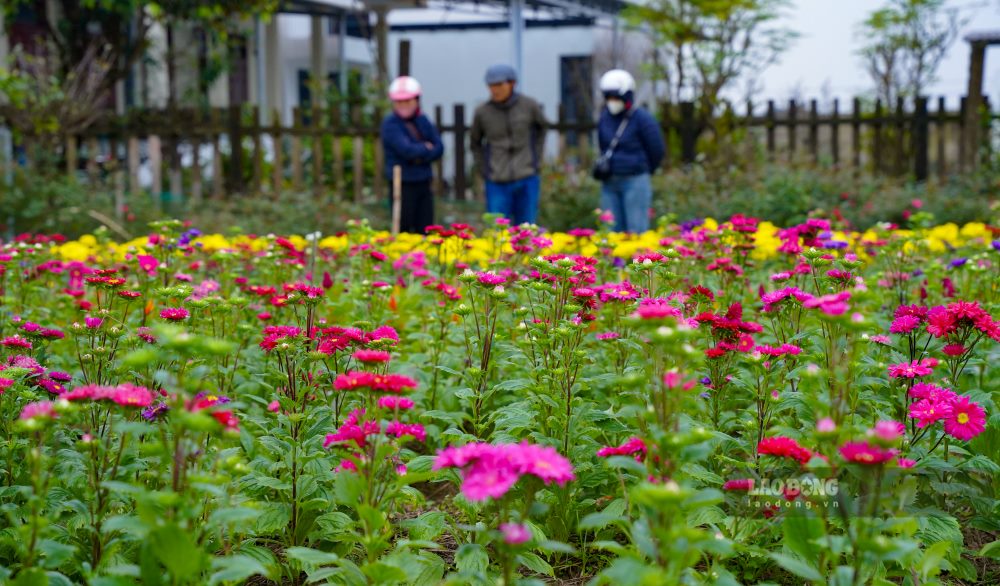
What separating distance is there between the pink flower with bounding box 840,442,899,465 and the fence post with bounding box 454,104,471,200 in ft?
36.3

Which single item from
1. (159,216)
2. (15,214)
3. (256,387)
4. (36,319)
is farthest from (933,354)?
(15,214)

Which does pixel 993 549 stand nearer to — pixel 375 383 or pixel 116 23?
pixel 375 383

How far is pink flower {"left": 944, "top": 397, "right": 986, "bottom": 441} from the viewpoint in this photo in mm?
2352

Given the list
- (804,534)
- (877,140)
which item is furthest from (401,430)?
(877,140)

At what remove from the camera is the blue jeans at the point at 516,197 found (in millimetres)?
8594

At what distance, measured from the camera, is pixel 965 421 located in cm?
237

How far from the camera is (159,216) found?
10297 millimetres

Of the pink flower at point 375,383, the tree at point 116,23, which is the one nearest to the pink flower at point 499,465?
the pink flower at point 375,383

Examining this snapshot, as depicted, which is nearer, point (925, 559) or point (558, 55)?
point (925, 559)

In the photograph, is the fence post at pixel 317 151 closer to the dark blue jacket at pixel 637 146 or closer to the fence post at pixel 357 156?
the fence post at pixel 357 156

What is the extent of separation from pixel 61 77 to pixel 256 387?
12812 millimetres

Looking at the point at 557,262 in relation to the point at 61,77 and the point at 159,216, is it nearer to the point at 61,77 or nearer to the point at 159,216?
the point at 159,216

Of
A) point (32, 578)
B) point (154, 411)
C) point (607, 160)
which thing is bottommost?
point (32, 578)

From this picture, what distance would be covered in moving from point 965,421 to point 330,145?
1307cm
